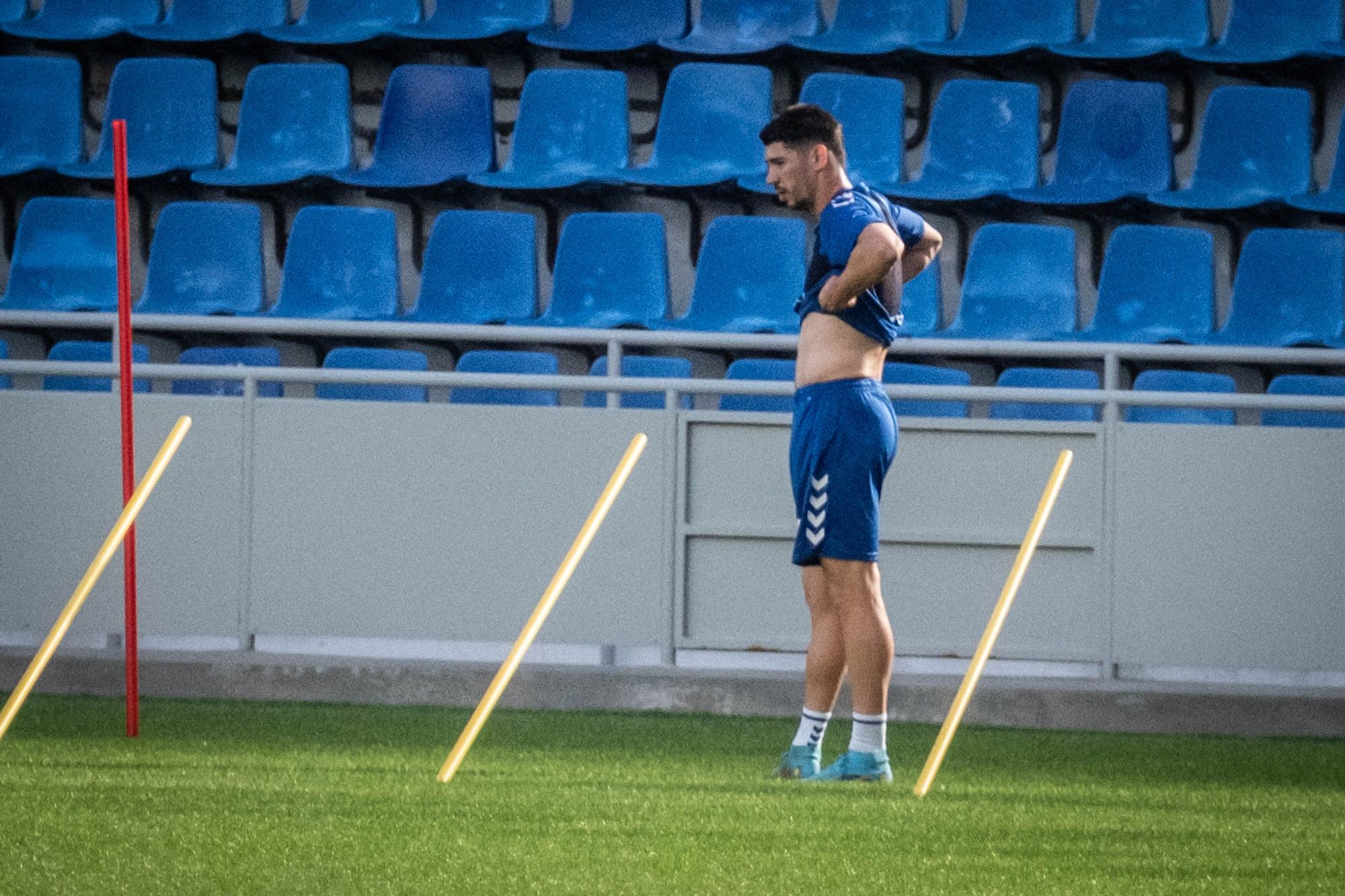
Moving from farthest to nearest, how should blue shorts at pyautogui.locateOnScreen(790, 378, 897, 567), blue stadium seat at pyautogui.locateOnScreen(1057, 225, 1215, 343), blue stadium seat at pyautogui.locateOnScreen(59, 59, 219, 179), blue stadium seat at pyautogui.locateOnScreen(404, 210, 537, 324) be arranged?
blue stadium seat at pyautogui.locateOnScreen(59, 59, 219, 179) → blue stadium seat at pyautogui.locateOnScreen(404, 210, 537, 324) → blue stadium seat at pyautogui.locateOnScreen(1057, 225, 1215, 343) → blue shorts at pyautogui.locateOnScreen(790, 378, 897, 567)

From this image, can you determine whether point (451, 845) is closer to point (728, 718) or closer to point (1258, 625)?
point (728, 718)

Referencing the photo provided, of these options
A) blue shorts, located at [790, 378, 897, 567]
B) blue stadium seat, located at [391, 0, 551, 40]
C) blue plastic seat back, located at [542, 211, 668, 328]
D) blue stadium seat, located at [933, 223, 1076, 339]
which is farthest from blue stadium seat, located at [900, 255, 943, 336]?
blue shorts, located at [790, 378, 897, 567]

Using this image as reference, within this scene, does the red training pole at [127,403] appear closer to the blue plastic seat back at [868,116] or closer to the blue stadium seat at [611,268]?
the blue stadium seat at [611,268]

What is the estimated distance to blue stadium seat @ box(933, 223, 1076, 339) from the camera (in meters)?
6.45

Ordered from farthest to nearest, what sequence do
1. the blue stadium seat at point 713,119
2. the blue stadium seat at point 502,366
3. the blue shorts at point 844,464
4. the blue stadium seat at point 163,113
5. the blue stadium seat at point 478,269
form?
the blue stadium seat at point 163,113 → the blue stadium seat at point 713,119 → the blue stadium seat at point 478,269 → the blue stadium seat at point 502,366 → the blue shorts at point 844,464

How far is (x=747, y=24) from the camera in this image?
7312 millimetres

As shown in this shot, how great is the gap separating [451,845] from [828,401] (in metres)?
1.29

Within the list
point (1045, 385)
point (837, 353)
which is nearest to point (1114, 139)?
point (1045, 385)

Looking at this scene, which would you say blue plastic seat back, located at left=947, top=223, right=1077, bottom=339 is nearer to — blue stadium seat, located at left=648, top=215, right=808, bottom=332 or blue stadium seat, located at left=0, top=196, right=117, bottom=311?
blue stadium seat, located at left=648, top=215, right=808, bottom=332

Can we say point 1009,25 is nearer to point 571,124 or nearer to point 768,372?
point 571,124

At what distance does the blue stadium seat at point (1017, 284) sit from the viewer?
21.2ft

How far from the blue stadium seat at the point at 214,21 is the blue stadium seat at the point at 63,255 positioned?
2.83 feet

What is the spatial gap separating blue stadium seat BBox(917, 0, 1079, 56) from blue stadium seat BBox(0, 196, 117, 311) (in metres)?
3.36

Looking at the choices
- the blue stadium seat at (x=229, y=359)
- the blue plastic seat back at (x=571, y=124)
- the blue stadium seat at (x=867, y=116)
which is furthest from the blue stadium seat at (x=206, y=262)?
the blue stadium seat at (x=867, y=116)
